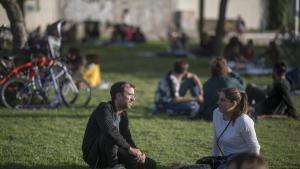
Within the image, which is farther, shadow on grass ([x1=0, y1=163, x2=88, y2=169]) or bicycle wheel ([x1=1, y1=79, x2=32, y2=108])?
bicycle wheel ([x1=1, y1=79, x2=32, y2=108])

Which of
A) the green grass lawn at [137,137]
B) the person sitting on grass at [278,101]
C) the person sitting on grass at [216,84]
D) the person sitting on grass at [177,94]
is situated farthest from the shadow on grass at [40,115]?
the person sitting on grass at [278,101]

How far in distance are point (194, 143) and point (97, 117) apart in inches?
113

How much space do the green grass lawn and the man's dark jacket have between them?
946 millimetres

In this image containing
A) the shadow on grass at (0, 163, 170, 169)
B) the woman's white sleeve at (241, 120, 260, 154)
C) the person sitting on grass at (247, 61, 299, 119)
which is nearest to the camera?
the woman's white sleeve at (241, 120, 260, 154)

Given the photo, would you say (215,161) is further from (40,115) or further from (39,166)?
(40,115)

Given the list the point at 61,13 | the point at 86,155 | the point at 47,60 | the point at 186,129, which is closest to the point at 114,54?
the point at 61,13

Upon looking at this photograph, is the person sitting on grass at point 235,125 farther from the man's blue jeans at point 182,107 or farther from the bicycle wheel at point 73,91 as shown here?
the bicycle wheel at point 73,91

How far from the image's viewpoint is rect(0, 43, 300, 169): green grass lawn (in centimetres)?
829

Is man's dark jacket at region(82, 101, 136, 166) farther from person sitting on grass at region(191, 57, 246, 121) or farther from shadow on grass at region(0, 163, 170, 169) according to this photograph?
person sitting on grass at region(191, 57, 246, 121)

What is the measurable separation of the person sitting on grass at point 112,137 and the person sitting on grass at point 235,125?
0.93 meters

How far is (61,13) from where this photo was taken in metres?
35.2

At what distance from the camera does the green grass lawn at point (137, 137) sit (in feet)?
27.2

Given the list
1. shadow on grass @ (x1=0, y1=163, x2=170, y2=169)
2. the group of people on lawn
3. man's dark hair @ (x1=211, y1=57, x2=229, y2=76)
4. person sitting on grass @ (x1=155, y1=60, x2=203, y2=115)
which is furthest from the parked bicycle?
the group of people on lawn

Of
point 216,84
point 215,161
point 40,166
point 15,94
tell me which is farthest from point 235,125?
point 15,94
